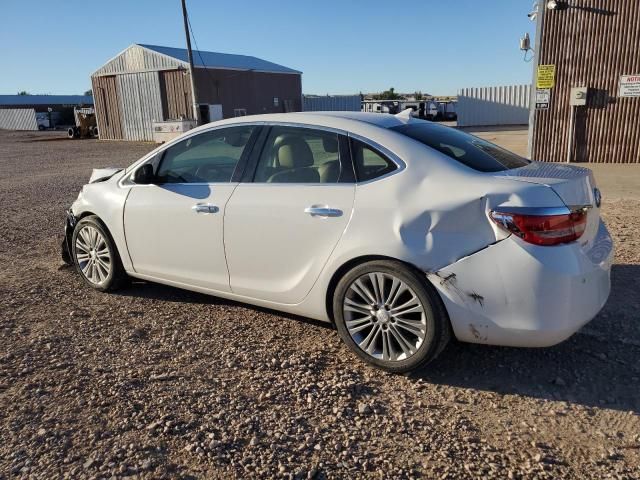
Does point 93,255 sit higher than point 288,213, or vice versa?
point 288,213

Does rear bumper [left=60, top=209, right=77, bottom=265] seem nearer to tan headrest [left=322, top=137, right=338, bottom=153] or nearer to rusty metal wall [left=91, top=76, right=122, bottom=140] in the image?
tan headrest [left=322, top=137, right=338, bottom=153]

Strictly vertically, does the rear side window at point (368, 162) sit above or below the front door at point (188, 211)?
above

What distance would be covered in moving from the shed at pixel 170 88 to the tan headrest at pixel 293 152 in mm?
27043

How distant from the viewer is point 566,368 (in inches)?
139

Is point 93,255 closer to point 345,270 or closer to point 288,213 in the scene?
point 288,213

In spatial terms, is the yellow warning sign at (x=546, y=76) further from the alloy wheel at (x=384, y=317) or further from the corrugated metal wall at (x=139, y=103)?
the corrugated metal wall at (x=139, y=103)

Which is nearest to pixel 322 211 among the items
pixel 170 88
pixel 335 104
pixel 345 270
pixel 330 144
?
pixel 345 270

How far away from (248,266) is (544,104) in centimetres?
1169

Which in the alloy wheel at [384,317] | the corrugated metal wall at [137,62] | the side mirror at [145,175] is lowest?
the alloy wheel at [384,317]

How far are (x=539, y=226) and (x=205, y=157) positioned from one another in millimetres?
2822

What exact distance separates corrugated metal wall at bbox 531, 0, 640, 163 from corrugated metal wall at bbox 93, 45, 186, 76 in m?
22.5

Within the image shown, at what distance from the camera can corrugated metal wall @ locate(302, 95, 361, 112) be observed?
149 ft

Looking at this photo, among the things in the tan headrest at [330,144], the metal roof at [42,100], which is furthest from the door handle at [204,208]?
the metal roof at [42,100]

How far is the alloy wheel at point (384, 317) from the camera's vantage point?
3.36 m
